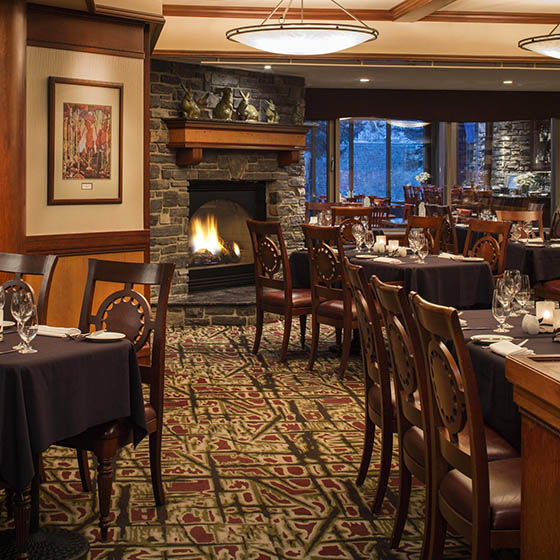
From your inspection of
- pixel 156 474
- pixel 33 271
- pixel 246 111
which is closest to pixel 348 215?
pixel 246 111

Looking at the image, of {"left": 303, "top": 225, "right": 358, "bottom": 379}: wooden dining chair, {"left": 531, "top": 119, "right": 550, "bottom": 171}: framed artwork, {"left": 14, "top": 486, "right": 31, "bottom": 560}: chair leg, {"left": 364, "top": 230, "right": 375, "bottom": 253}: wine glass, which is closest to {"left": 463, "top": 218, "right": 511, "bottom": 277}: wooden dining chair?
{"left": 364, "top": 230, "right": 375, "bottom": 253}: wine glass

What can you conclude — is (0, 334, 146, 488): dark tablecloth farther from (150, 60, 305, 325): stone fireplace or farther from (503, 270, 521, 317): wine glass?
(150, 60, 305, 325): stone fireplace

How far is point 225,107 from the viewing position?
9102mm

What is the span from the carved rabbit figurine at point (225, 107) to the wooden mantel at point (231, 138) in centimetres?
23

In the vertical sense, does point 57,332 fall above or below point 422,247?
below

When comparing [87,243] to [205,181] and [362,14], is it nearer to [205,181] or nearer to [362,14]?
[205,181]

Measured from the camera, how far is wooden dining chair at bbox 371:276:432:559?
2805mm

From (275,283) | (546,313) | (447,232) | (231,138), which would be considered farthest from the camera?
(447,232)

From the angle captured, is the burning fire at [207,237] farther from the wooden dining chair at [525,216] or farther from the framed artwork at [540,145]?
the framed artwork at [540,145]

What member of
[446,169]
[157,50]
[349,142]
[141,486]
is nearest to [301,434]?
[141,486]

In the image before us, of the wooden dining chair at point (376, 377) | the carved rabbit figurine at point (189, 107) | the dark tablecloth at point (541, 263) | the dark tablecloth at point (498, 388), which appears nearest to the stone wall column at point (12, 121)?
the wooden dining chair at point (376, 377)

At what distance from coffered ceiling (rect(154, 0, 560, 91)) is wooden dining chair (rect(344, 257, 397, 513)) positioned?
4638 mm

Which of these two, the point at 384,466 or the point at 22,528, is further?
the point at 384,466

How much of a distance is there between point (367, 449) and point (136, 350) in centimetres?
115
